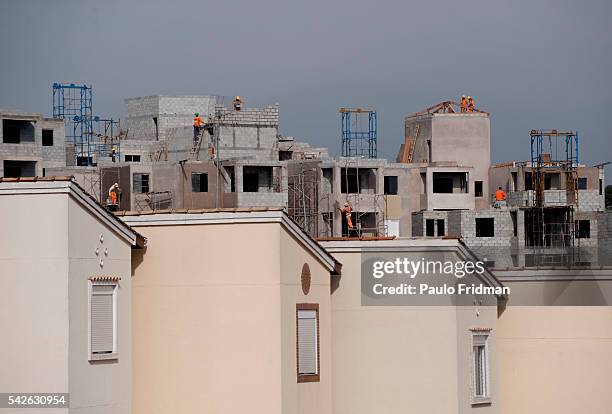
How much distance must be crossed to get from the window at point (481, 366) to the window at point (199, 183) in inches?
1416

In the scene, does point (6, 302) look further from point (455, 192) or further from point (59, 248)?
point (455, 192)

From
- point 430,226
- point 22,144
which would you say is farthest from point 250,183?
point 22,144

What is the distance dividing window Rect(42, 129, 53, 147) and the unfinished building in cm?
53

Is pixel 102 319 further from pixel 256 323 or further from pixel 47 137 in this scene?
pixel 47 137

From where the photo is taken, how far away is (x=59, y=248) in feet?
86.1

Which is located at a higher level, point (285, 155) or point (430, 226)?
point (285, 155)

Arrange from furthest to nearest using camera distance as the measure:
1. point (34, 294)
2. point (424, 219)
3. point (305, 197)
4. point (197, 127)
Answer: point (197, 127) < point (424, 219) < point (305, 197) < point (34, 294)

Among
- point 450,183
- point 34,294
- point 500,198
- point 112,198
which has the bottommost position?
point 34,294

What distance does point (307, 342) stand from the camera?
30.2m

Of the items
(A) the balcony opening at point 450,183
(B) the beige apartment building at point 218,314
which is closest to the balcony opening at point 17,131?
(A) the balcony opening at point 450,183

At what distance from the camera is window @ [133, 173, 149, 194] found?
68.8 metres

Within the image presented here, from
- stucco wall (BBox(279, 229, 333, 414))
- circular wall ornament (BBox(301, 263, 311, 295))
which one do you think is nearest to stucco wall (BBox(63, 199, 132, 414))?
stucco wall (BBox(279, 229, 333, 414))

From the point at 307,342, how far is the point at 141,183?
39.8 meters

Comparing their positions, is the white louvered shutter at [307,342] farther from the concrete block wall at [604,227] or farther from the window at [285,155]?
the window at [285,155]
